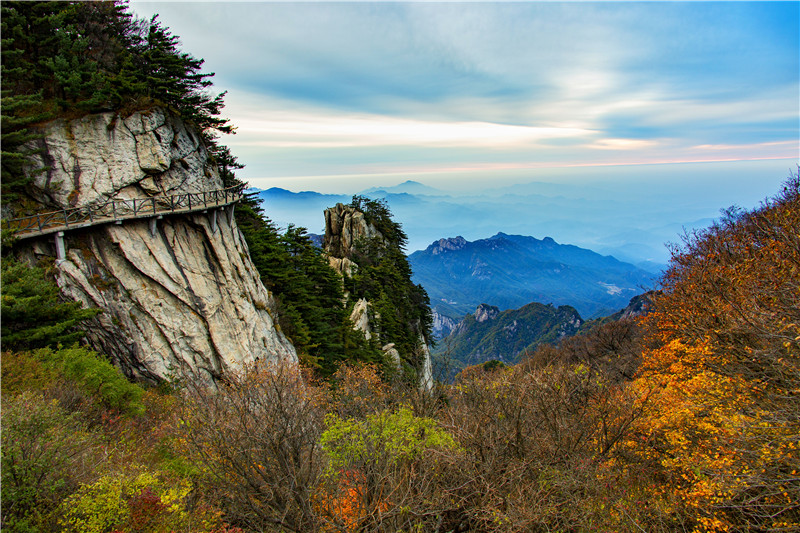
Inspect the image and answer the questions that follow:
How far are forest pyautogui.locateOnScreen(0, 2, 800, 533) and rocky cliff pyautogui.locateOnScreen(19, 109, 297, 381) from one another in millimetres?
1294

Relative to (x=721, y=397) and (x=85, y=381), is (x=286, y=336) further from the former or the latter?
(x=721, y=397)

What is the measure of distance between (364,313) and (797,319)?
35596mm

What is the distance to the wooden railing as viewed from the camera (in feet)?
56.5

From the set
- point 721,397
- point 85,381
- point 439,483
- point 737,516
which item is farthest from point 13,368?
point 721,397

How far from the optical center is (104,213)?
19.6m

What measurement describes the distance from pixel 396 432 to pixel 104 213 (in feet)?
65.6

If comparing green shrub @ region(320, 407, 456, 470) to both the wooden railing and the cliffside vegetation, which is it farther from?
the cliffside vegetation

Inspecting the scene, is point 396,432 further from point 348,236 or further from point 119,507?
point 348,236

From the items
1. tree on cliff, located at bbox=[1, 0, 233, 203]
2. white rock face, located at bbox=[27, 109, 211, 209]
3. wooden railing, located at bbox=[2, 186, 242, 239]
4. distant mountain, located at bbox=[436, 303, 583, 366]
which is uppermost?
tree on cliff, located at bbox=[1, 0, 233, 203]

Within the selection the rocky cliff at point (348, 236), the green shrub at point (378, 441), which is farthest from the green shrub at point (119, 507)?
the rocky cliff at point (348, 236)

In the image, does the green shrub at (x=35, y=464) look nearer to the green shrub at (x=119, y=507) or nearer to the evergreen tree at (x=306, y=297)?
the green shrub at (x=119, y=507)

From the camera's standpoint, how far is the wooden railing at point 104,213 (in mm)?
17234

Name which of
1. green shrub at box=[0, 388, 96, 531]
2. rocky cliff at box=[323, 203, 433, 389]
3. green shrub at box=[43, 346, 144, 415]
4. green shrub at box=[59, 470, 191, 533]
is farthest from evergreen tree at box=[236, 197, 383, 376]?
green shrub at box=[59, 470, 191, 533]

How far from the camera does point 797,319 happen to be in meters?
11.4
